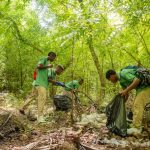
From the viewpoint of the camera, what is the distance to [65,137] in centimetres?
532

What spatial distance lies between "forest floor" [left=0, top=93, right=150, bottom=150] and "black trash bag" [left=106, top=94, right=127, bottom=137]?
13 cm

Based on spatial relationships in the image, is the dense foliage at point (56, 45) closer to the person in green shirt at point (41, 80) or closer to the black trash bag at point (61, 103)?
the black trash bag at point (61, 103)

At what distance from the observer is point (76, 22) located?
7.34 metres

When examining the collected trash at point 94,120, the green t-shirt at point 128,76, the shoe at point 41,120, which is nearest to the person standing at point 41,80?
the shoe at point 41,120

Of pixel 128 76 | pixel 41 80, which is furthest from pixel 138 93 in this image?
pixel 41 80

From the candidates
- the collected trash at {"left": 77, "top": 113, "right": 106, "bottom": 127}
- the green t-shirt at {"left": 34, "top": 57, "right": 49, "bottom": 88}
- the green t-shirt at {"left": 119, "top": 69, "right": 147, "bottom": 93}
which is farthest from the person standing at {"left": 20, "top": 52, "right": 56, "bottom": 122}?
the green t-shirt at {"left": 119, "top": 69, "right": 147, "bottom": 93}

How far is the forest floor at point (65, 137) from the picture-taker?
5.19 meters

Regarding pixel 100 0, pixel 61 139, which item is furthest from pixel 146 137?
pixel 100 0

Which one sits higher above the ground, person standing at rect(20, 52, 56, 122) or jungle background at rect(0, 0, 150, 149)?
jungle background at rect(0, 0, 150, 149)

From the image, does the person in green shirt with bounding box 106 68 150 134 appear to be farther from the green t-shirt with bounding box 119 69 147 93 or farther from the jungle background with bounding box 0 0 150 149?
the jungle background with bounding box 0 0 150 149

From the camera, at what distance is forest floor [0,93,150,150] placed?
17.0ft

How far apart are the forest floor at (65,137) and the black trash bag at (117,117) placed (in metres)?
0.13

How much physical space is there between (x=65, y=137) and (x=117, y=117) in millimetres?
1702

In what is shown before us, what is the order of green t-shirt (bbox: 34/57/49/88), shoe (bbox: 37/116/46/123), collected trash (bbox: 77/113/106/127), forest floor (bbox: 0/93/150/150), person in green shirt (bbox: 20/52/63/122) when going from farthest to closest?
1. green t-shirt (bbox: 34/57/49/88)
2. person in green shirt (bbox: 20/52/63/122)
3. shoe (bbox: 37/116/46/123)
4. collected trash (bbox: 77/113/106/127)
5. forest floor (bbox: 0/93/150/150)
